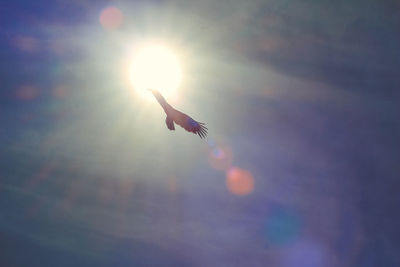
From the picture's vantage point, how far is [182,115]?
59.2 feet

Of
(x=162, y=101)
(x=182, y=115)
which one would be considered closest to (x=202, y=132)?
(x=182, y=115)

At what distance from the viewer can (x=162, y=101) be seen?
17625 mm

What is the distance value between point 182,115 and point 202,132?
154 centimetres

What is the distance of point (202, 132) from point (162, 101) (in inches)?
114

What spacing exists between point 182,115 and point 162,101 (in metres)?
1.42

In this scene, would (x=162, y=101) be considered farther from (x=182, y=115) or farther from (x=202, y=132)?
(x=202, y=132)

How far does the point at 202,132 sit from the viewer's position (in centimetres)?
1786
